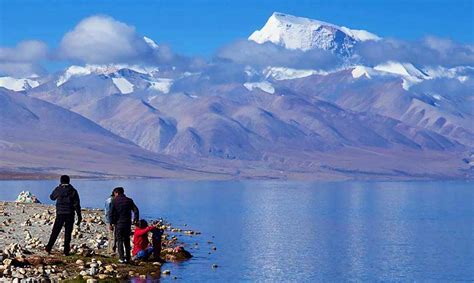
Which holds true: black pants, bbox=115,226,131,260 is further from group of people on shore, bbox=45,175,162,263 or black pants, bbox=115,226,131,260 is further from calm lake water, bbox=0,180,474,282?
calm lake water, bbox=0,180,474,282

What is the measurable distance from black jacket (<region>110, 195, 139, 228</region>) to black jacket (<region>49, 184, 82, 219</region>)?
123 cm

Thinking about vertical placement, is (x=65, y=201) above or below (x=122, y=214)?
above

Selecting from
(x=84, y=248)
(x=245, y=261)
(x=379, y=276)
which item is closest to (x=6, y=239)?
(x=84, y=248)

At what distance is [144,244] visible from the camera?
34.8 metres

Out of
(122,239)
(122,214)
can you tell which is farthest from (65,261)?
(122,214)

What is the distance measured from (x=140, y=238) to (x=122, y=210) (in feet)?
12.5

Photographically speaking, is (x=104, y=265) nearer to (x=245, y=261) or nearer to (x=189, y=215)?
(x=245, y=261)

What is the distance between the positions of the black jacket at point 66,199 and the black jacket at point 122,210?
4.05 feet

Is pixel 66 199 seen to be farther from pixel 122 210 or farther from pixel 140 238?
pixel 140 238

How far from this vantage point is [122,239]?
31703 mm

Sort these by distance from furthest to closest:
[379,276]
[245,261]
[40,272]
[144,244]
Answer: [245,261]
[379,276]
[144,244]
[40,272]

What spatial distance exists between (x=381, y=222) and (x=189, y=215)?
1820 centimetres

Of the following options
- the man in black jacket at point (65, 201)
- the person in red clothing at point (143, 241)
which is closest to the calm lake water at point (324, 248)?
the person in red clothing at point (143, 241)

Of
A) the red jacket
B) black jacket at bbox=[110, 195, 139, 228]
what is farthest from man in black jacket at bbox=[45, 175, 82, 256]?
the red jacket
